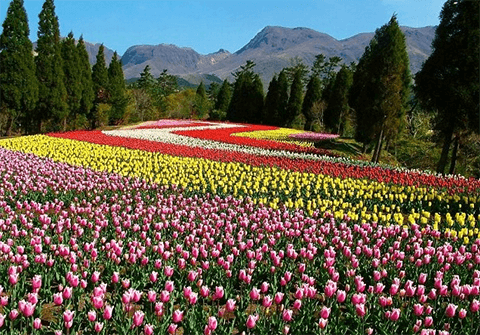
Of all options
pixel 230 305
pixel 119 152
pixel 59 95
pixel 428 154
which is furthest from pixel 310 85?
pixel 230 305

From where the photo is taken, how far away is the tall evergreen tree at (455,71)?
58.8 ft

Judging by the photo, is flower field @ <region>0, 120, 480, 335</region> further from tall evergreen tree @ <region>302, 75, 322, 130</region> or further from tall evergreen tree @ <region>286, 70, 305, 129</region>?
tall evergreen tree @ <region>286, 70, 305, 129</region>

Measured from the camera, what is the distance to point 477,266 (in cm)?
577

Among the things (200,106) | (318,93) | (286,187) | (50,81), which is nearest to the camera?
(286,187)

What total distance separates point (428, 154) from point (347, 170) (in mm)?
18649

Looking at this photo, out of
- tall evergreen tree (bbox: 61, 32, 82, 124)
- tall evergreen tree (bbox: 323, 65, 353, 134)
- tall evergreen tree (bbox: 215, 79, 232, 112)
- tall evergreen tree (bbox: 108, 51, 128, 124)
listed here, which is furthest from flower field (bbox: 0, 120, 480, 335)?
tall evergreen tree (bbox: 215, 79, 232, 112)

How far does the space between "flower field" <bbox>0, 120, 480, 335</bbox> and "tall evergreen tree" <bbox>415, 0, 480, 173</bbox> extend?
6293 millimetres

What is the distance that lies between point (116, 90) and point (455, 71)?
123ft

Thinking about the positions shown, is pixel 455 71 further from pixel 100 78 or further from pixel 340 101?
pixel 100 78

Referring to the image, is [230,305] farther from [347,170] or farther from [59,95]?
[59,95]

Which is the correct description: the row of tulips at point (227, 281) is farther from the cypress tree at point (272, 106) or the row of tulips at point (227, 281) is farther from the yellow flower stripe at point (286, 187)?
the cypress tree at point (272, 106)

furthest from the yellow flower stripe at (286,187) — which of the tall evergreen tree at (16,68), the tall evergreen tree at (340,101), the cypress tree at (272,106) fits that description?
the cypress tree at (272,106)

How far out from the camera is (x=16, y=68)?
1283 inches

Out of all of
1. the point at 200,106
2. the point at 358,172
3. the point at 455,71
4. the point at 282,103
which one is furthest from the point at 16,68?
the point at 200,106
